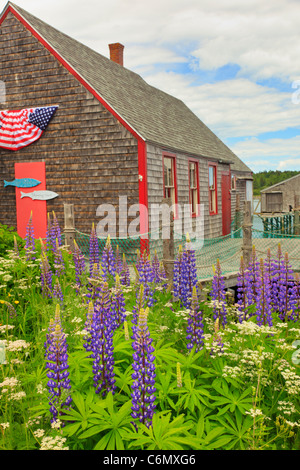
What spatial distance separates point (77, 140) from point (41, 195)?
7.24ft

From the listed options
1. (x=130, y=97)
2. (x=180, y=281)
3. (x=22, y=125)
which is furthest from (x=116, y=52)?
(x=180, y=281)

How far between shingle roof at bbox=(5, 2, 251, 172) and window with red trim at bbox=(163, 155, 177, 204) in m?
0.51

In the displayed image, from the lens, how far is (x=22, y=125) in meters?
14.0

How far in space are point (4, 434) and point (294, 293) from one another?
3.57 metres

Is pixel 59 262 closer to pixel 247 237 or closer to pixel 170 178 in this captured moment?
pixel 247 237

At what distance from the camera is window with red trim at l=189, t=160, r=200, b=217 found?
1635 centimetres

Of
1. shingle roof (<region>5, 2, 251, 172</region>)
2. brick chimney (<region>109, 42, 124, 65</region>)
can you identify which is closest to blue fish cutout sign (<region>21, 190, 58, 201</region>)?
shingle roof (<region>5, 2, 251, 172</region>)

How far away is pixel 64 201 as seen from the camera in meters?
13.5

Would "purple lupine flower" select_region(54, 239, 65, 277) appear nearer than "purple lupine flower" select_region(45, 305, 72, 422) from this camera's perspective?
No

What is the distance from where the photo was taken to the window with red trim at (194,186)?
16355 mm

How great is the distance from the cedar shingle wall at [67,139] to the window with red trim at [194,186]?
4501 millimetres

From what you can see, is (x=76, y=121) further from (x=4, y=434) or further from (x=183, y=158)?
(x=4, y=434)

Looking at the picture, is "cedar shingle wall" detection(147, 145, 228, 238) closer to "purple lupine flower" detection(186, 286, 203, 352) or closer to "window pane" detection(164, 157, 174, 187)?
"window pane" detection(164, 157, 174, 187)
